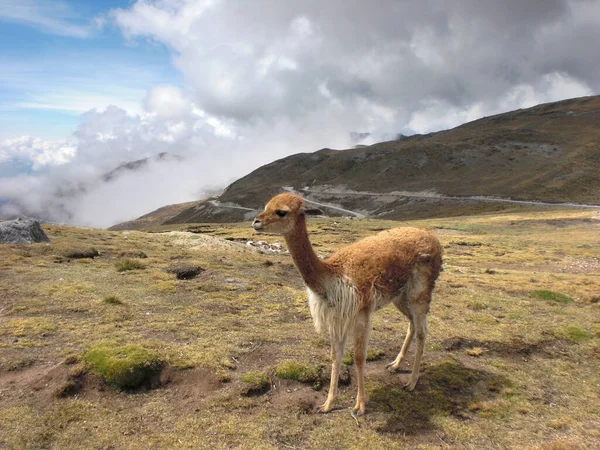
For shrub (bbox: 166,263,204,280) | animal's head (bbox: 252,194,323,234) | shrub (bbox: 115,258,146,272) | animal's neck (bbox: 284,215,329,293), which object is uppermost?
animal's head (bbox: 252,194,323,234)

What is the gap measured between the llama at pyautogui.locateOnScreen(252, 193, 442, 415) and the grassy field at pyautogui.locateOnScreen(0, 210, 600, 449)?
48.2 inches

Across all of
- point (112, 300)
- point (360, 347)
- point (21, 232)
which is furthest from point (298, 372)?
point (21, 232)

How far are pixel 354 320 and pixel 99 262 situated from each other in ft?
74.7

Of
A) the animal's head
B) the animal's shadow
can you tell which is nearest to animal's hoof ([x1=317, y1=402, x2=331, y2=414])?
the animal's shadow

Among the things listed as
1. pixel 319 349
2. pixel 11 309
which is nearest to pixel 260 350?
pixel 319 349

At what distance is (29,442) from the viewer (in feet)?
25.6

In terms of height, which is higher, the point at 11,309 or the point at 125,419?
the point at 11,309

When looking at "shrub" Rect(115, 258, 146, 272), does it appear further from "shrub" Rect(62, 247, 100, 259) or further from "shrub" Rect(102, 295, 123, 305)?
"shrub" Rect(102, 295, 123, 305)

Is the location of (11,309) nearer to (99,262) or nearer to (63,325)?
(63,325)

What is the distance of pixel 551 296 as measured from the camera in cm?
2041

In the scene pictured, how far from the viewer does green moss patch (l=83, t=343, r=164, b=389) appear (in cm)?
1011

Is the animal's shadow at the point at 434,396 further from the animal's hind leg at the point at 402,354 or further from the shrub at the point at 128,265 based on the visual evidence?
the shrub at the point at 128,265

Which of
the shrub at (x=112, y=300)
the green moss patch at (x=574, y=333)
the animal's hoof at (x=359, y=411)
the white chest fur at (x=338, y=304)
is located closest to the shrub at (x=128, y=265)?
the shrub at (x=112, y=300)

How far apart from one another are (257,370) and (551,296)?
56.6ft
